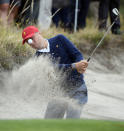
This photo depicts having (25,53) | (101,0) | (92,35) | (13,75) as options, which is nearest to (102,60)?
(92,35)

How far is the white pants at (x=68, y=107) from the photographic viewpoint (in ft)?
17.2

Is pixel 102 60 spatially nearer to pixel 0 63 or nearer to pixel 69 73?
pixel 0 63

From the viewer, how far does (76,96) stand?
5.26 metres

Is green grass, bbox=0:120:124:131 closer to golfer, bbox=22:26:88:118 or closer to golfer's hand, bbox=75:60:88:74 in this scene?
golfer's hand, bbox=75:60:88:74

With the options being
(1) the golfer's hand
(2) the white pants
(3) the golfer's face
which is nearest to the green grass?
(1) the golfer's hand

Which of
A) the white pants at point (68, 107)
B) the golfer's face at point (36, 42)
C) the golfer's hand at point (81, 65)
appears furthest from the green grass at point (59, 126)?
the golfer's face at point (36, 42)

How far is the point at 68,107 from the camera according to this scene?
18.0ft

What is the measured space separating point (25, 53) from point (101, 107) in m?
1.43

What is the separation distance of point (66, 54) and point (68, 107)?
0.61 m

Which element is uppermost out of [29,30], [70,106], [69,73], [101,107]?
[29,30]

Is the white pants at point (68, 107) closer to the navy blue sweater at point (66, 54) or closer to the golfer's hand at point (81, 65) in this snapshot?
the navy blue sweater at point (66, 54)

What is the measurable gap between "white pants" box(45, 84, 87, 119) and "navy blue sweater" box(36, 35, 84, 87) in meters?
0.11

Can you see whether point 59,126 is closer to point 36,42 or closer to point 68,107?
point 36,42

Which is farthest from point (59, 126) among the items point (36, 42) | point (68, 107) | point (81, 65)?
point (68, 107)
